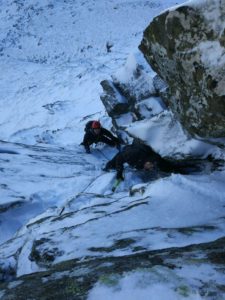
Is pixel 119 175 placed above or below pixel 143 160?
below

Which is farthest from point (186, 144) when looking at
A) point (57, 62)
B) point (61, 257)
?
point (57, 62)

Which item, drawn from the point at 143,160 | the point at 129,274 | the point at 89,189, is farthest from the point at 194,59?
the point at 89,189

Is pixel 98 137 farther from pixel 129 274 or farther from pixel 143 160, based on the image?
pixel 129 274

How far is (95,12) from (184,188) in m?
21.8

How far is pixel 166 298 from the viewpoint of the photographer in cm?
264

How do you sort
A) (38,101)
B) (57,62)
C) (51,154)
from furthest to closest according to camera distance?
(57,62), (38,101), (51,154)

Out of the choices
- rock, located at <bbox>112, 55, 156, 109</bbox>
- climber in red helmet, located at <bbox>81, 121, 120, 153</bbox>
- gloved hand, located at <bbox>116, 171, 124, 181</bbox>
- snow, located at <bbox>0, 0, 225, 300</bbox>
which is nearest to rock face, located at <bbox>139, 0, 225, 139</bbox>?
snow, located at <bbox>0, 0, 225, 300</bbox>

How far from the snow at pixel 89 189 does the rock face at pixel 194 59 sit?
200 millimetres

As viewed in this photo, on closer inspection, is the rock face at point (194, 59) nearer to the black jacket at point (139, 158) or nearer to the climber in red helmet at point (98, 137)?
the black jacket at point (139, 158)

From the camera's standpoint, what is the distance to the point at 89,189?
24.4 ft

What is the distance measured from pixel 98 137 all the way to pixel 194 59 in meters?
5.55

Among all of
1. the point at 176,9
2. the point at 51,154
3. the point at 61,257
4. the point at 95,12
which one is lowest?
the point at 61,257

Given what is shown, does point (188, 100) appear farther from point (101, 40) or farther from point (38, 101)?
point (101, 40)

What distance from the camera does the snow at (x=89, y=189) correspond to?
408cm
